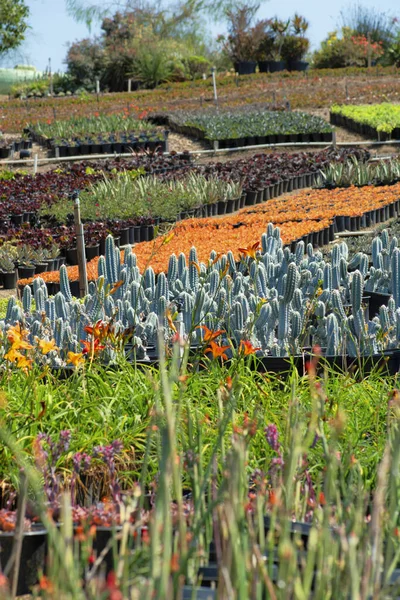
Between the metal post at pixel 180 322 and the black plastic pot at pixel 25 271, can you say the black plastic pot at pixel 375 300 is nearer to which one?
the metal post at pixel 180 322

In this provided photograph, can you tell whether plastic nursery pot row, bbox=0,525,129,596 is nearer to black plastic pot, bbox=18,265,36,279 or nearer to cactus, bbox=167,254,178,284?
cactus, bbox=167,254,178,284

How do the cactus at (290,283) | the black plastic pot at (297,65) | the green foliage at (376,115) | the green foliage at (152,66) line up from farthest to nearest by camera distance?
1. the black plastic pot at (297,65)
2. the green foliage at (152,66)
3. the green foliage at (376,115)
4. the cactus at (290,283)

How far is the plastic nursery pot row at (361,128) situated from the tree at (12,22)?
97.3 feet

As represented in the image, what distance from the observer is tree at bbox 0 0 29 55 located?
168 ft

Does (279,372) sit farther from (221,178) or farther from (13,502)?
(221,178)

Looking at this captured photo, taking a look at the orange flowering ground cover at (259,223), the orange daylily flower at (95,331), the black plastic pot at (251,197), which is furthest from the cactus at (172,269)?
the black plastic pot at (251,197)

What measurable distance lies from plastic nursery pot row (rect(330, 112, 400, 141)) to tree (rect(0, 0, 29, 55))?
97.3 ft

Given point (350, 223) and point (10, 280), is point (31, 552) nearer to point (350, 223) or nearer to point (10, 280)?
point (10, 280)

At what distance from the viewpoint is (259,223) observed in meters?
11.1

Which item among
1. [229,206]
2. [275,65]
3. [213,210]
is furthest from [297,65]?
[213,210]

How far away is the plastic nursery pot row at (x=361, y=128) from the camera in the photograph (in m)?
23.3

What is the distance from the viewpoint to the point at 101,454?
138 inches

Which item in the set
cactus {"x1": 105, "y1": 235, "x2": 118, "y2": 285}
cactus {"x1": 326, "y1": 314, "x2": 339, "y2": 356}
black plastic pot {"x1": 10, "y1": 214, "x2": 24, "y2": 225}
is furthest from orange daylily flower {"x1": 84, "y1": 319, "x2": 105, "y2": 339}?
black plastic pot {"x1": 10, "y1": 214, "x2": 24, "y2": 225}

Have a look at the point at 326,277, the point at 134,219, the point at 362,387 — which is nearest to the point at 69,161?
the point at 134,219
